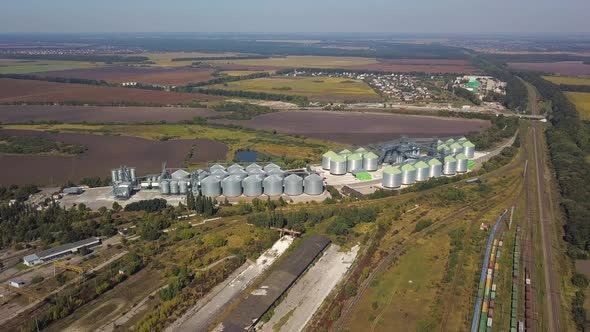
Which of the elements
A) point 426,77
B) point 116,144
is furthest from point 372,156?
point 426,77

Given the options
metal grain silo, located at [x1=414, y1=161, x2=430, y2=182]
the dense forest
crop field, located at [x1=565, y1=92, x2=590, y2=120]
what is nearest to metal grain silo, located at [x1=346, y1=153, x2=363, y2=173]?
metal grain silo, located at [x1=414, y1=161, x2=430, y2=182]

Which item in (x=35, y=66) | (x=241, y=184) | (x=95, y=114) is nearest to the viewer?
(x=241, y=184)

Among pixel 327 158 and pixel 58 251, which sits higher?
pixel 327 158

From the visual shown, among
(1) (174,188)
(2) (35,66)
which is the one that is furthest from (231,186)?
(2) (35,66)

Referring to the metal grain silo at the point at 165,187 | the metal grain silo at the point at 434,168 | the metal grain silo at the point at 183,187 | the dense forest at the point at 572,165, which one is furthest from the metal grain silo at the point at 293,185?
the dense forest at the point at 572,165

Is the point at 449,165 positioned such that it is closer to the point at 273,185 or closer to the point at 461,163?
the point at 461,163

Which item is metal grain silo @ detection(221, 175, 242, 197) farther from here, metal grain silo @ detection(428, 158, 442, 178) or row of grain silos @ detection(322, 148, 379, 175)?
metal grain silo @ detection(428, 158, 442, 178)
